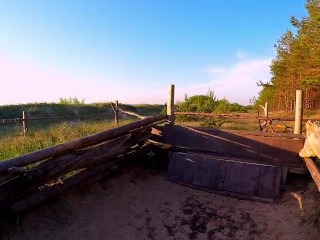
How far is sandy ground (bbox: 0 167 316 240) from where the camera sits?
15.9 feet

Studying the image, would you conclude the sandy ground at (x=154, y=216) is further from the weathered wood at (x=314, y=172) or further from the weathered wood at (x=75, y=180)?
the weathered wood at (x=314, y=172)

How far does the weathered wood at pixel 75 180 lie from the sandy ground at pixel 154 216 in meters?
0.20

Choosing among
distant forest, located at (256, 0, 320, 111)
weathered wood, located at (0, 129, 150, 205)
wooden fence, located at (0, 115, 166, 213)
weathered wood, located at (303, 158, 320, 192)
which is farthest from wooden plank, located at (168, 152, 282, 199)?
distant forest, located at (256, 0, 320, 111)

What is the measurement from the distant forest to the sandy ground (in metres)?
17.5

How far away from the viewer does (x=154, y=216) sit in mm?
5551

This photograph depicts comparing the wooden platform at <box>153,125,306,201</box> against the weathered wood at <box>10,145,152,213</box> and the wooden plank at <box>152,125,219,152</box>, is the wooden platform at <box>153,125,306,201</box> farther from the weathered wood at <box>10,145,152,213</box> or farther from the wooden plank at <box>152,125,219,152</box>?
the weathered wood at <box>10,145,152,213</box>

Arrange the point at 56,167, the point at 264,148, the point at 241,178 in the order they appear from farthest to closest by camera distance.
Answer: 1. the point at 264,148
2. the point at 241,178
3. the point at 56,167

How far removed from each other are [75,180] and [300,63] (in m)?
24.3

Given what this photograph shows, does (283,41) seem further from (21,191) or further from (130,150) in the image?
(21,191)

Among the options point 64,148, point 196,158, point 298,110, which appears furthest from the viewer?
point 298,110

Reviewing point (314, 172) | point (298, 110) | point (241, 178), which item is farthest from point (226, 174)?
point (298, 110)

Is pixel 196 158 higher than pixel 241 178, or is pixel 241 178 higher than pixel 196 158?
pixel 196 158

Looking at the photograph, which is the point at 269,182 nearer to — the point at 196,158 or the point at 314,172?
the point at 314,172

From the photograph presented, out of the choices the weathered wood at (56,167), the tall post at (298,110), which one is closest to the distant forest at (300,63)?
the tall post at (298,110)
